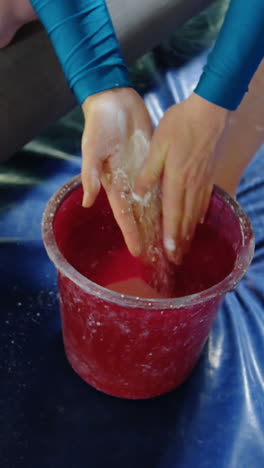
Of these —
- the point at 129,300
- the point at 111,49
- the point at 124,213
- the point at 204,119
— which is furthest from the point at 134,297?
the point at 111,49

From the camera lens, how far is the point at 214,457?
2.59ft

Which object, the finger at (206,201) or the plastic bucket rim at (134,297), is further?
the finger at (206,201)

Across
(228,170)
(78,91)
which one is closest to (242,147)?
(228,170)

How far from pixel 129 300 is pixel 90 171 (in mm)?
185

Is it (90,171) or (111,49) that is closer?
Answer: (90,171)

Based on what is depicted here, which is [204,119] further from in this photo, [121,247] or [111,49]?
[121,247]

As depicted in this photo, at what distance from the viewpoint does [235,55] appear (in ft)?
2.30

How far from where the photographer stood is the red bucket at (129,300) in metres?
0.69

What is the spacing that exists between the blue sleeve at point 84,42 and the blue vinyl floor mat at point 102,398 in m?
0.38

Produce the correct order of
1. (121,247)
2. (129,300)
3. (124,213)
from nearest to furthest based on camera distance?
(129,300), (124,213), (121,247)

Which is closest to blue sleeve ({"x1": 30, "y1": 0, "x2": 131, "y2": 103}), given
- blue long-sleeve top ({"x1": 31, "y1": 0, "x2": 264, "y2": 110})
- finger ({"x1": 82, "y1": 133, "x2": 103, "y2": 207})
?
blue long-sleeve top ({"x1": 31, "y1": 0, "x2": 264, "y2": 110})

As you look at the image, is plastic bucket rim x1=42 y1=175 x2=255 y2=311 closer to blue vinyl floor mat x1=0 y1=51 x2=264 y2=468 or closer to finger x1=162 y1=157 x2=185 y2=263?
finger x1=162 y1=157 x2=185 y2=263

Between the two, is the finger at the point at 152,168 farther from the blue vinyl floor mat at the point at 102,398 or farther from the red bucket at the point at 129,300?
the blue vinyl floor mat at the point at 102,398

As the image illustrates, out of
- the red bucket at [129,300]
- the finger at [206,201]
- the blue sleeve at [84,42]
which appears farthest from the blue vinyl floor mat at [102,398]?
the blue sleeve at [84,42]
